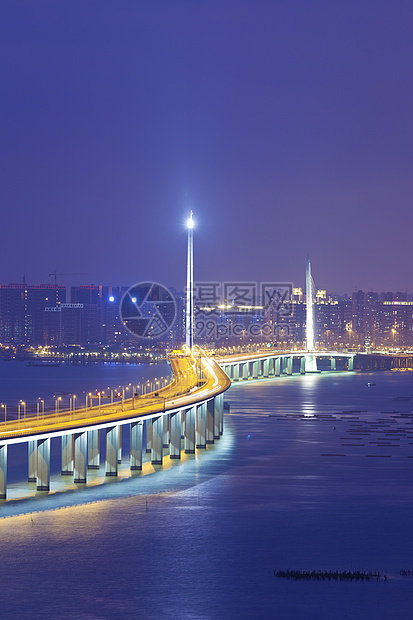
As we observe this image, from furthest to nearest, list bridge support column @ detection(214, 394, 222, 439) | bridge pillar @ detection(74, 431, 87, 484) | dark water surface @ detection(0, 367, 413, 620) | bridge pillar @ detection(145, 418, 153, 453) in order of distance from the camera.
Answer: bridge support column @ detection(214, 394, 222, 439) → bridge pillar @ detection(145, 418, 153, 453) → bridge pillar @ detection(74, 431, 87, 484) → dark water surface @ detection(0, 367, 413, 620)

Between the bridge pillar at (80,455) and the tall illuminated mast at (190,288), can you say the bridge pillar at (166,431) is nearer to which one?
the bridge pillar at (80,455)

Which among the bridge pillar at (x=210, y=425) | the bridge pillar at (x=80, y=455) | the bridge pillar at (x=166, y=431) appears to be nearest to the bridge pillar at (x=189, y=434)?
the bridge pillar at (x=166, y=431)

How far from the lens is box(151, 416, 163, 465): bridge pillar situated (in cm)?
6481

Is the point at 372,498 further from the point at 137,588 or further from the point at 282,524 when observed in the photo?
the point at 137,588

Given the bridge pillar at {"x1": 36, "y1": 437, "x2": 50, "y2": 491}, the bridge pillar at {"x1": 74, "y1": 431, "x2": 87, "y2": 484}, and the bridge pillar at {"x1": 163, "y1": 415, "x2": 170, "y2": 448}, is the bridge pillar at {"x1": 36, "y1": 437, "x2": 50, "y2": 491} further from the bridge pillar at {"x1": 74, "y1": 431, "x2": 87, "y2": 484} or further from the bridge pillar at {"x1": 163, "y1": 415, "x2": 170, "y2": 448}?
the bridge pillar at {"x1": 163, "y1": 415, "x2": 170, "y2": 448}

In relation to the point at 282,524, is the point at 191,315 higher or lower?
higher

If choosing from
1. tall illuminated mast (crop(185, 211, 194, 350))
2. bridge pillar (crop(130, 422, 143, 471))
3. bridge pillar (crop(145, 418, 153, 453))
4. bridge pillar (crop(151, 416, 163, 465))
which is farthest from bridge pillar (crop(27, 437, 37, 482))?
tall illuminated mast (crop(185, 211, 194, 350))

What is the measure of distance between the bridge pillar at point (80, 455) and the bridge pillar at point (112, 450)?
333 cm

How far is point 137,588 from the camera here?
38.0 m

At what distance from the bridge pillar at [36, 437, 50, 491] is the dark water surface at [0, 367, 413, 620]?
999 millimetres

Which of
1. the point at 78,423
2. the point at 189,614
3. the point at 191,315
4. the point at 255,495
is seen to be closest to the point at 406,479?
the point at 255,495

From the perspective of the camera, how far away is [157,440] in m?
65.4

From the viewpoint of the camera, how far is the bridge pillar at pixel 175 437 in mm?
68750

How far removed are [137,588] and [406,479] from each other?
1111 inches
